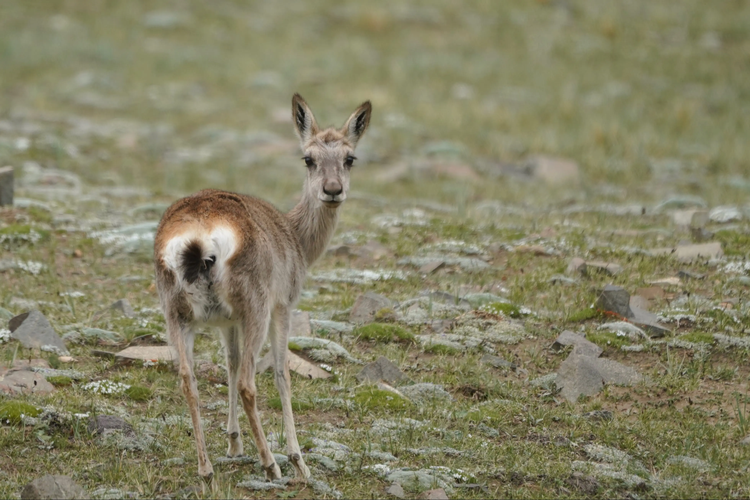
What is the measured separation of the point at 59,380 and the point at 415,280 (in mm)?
4389

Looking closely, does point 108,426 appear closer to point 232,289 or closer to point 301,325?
point 232,289

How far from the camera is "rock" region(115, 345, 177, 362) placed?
847cm

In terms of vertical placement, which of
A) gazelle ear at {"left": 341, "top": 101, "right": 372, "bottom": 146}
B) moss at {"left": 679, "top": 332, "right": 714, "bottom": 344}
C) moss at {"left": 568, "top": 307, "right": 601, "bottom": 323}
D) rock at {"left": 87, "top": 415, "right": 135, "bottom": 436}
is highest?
gazelle ear at {"left": 341, "top": 101, "right": 372, "bottom": 146}

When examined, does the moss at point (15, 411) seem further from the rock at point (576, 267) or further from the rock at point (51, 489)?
the rock at point (576, 267)

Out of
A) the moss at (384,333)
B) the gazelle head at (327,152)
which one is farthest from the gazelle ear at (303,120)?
the moss at (384,333)

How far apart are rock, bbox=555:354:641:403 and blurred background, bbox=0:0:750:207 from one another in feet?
25.0

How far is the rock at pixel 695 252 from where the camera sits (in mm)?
11102

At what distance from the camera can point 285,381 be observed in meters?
6.90

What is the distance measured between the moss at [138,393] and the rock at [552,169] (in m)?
Result: 11.7

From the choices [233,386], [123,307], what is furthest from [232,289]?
[123,307]

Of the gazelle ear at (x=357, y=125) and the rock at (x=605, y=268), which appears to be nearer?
the gazelle ear at (x=357, y=125)

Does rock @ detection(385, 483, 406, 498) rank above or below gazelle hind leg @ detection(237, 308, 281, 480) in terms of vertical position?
below

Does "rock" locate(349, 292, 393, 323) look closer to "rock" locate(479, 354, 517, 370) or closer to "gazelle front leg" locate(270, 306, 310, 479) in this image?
"rock" locate(479, 354, 517, 370)

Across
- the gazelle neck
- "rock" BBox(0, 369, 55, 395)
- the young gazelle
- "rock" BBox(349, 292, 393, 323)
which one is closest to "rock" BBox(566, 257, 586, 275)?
"rock" BBox(349, 292, 393, 323)
